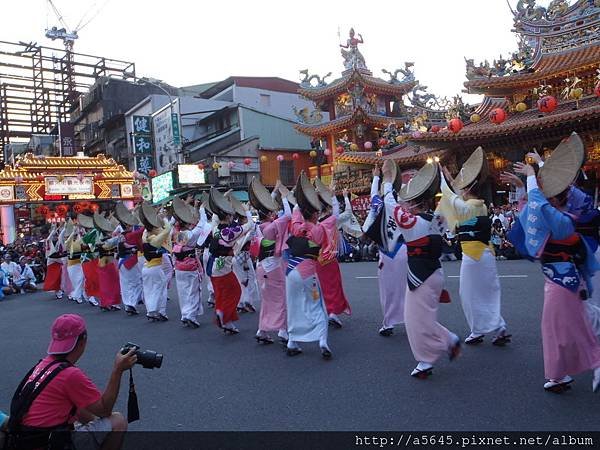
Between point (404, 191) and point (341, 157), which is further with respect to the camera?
point (341, 157)

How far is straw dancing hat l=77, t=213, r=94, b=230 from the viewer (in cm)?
1141

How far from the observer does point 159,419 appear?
157 inches

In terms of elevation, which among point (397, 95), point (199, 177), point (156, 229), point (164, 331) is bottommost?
point (164, 331)

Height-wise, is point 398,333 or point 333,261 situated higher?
point 333,261

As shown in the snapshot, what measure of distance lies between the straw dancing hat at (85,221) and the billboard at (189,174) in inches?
565

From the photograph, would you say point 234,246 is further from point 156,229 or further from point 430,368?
point 430,368

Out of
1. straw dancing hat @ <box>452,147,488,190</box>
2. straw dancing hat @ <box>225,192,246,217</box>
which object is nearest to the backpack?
straw dancing hat @ <box>452,147,488,190</box>

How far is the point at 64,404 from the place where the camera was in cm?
255

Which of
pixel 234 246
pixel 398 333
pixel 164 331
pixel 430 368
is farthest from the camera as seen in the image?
pixel 164 331

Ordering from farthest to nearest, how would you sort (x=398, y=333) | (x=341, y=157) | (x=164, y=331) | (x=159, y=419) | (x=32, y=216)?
1. (x=32, y=216)
2. (x=341, y=157)
3. (x=164, y=331)
4. (x=398, y=333)
5. (x=159, y=419)

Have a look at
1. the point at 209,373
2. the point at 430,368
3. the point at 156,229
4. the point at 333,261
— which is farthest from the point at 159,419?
the point at 156,229

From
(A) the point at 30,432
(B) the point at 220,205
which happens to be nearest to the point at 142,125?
(B) the point at 220,205

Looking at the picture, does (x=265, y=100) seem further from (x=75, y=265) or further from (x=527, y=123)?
(x=75, y=265)

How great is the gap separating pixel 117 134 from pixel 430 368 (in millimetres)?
37219
